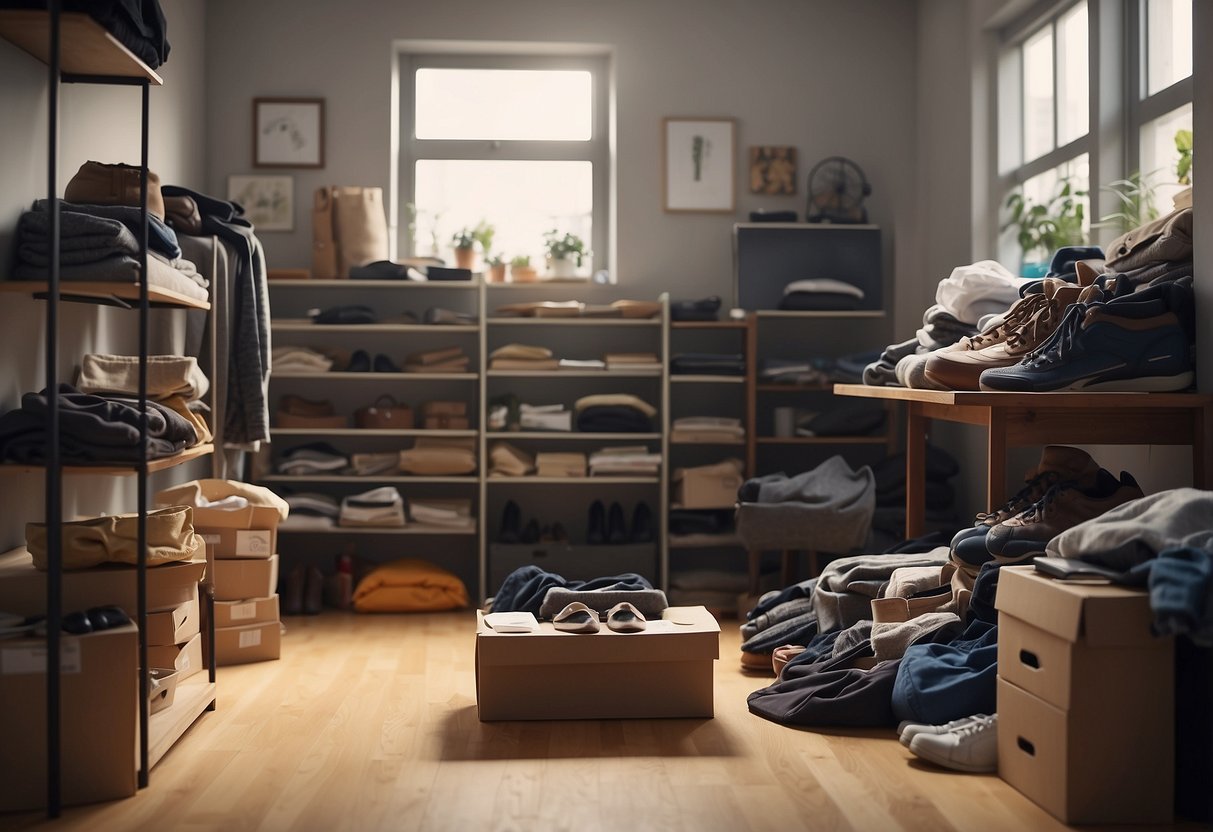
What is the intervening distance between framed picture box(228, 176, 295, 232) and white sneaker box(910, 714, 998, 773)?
4.05m

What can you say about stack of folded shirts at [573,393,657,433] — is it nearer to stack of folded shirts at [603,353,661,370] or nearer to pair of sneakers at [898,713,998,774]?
stack of folded shirts at [603,353,661,370]

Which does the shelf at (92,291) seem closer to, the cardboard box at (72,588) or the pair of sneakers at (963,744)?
the cardboard box at (72,588)

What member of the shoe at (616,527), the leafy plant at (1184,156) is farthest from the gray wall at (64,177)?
the leafy plant at (1184,156)

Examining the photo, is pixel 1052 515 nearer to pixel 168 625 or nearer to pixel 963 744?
pixel 963 744

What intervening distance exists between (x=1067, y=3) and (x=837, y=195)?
4.67 feet

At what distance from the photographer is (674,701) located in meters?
3.58

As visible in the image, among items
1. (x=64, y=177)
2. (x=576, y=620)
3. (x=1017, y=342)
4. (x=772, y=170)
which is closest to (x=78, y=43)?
(x=64, y=177)

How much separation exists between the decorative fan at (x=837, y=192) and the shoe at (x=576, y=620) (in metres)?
2.86

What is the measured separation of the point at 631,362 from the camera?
5676 millimetres

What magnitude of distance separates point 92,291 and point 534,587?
160 centimetres

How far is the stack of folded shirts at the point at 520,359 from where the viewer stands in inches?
223

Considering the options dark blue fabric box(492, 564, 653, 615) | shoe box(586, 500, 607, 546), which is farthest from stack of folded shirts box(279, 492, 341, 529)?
dark blue fabric box(492, 564, 653, 615)

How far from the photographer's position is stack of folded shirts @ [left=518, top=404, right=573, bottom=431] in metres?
5.65

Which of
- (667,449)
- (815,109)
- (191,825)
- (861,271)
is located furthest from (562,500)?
(191,825)
